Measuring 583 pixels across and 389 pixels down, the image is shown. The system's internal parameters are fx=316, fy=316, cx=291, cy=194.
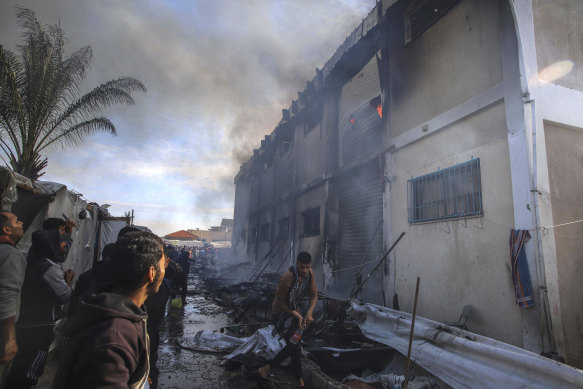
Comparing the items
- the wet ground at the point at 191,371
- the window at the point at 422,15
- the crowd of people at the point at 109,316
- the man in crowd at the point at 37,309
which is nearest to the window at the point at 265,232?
the wet ground at the point at 191,371

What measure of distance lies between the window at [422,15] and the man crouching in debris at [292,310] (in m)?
5.49

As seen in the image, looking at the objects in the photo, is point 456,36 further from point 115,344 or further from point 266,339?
point 115,344

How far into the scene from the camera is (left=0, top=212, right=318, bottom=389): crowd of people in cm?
110

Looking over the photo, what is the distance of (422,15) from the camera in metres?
6.86

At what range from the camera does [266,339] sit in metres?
4.88

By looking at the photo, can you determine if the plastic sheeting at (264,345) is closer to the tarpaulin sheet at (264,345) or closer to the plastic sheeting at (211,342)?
the tarpaulin sheet at (264,345)

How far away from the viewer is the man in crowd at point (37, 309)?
2.98m

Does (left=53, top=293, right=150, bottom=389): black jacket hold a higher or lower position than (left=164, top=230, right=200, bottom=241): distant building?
lower

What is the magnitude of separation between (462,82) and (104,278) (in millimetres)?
6006

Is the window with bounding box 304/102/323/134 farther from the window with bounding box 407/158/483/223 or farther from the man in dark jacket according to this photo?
the man in dark jacket

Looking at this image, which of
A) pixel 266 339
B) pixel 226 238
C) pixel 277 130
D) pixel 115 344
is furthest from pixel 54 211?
pixel 226 238

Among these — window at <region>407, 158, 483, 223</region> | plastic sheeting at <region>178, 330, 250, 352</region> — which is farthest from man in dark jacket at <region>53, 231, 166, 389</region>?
window at <region>407, 158, 483, 223</region>

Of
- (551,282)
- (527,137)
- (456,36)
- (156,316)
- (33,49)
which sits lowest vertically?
(156,316)

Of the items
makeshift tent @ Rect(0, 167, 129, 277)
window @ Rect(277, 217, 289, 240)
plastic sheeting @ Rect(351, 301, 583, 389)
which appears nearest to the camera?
plastic sheeting @ Rect(351, 301, 583, 389)
